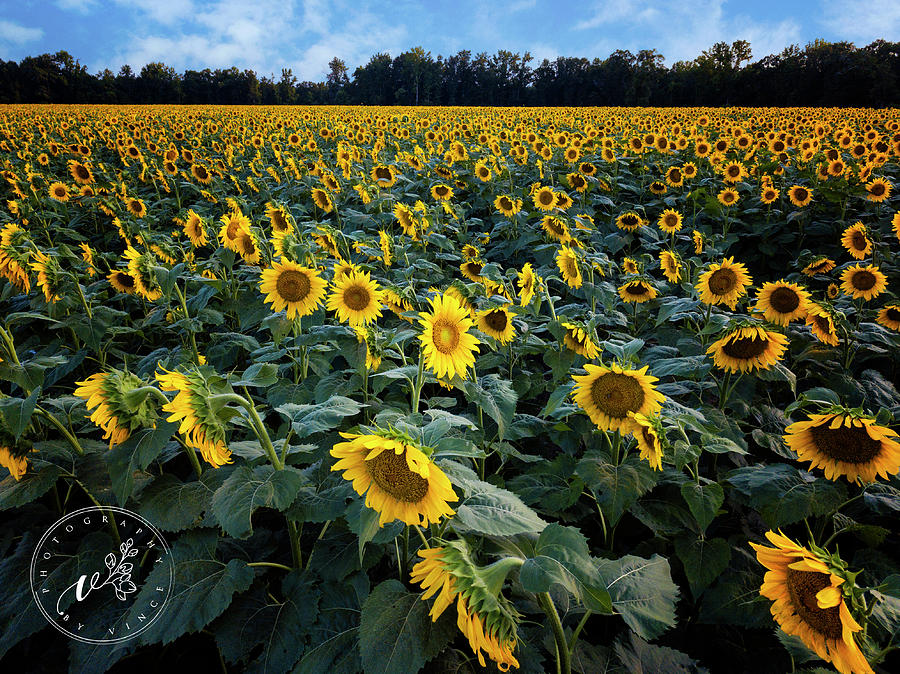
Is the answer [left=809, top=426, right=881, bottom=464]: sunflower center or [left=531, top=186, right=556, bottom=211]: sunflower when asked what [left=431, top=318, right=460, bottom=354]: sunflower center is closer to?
[left=809, top=426, right=881, bottom=464]: sunflower center

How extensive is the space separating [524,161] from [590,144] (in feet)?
7.91

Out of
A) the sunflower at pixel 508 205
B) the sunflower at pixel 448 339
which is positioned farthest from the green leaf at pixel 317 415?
the sunflower at pixel 508 205

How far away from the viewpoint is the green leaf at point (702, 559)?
1939 millimetres

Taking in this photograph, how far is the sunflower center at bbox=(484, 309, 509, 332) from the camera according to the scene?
9.34ft

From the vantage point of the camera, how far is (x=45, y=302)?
3.53 meters

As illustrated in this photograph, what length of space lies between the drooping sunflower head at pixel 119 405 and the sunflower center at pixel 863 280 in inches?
205

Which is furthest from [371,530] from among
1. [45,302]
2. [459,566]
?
[45,302]

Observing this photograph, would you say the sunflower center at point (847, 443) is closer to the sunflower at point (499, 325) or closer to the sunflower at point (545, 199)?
the sunflower at point (499, 325)


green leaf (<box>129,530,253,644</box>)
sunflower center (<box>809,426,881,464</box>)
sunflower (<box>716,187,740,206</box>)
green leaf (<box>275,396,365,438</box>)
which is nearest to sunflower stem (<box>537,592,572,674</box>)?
green leaf (<box>275,396,365,438</box>)

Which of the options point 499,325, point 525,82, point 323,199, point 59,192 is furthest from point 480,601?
point 525,82

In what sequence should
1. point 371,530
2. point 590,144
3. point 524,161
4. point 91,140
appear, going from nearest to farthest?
point 371,530 < point 524,161 < point 590,144 < point 91,140

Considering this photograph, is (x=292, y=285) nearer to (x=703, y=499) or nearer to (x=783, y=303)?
(x=703, y=499)

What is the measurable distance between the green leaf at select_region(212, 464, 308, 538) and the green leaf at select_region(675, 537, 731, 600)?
1741 mm

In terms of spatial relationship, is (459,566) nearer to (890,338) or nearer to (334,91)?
(890,338)
